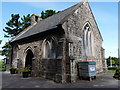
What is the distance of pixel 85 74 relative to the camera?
991cm

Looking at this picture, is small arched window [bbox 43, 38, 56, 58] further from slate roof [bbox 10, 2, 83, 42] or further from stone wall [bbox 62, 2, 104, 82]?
stone wall [bbox 62, 2, 104, 82]

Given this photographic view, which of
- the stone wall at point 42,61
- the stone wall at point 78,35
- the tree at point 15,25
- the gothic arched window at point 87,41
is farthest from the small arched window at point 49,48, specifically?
the tree at point 15,25

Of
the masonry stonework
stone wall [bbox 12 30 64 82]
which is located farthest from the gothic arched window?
stone wall [bbox 12 30 64 82]

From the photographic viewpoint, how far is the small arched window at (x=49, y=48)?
38.0 ft

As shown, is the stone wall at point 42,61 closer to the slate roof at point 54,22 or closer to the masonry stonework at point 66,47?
the masonry stonework at point 66,47

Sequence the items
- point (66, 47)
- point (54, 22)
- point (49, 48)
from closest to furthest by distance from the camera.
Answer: point (66, 47)
point (49, 48)
point (54, 22)

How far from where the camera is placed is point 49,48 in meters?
12.2

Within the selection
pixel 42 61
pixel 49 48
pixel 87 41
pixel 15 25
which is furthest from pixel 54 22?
pixel 15 25

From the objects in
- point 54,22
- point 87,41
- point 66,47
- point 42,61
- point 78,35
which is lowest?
point 42,61

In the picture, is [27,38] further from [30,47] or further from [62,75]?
[62,75]

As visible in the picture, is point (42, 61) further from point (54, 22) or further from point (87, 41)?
point (87, 41)

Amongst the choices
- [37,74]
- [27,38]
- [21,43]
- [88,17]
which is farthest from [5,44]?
[88,17]

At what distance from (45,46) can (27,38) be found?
4.06 metres

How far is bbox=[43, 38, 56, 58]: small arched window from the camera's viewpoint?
11595 mm
